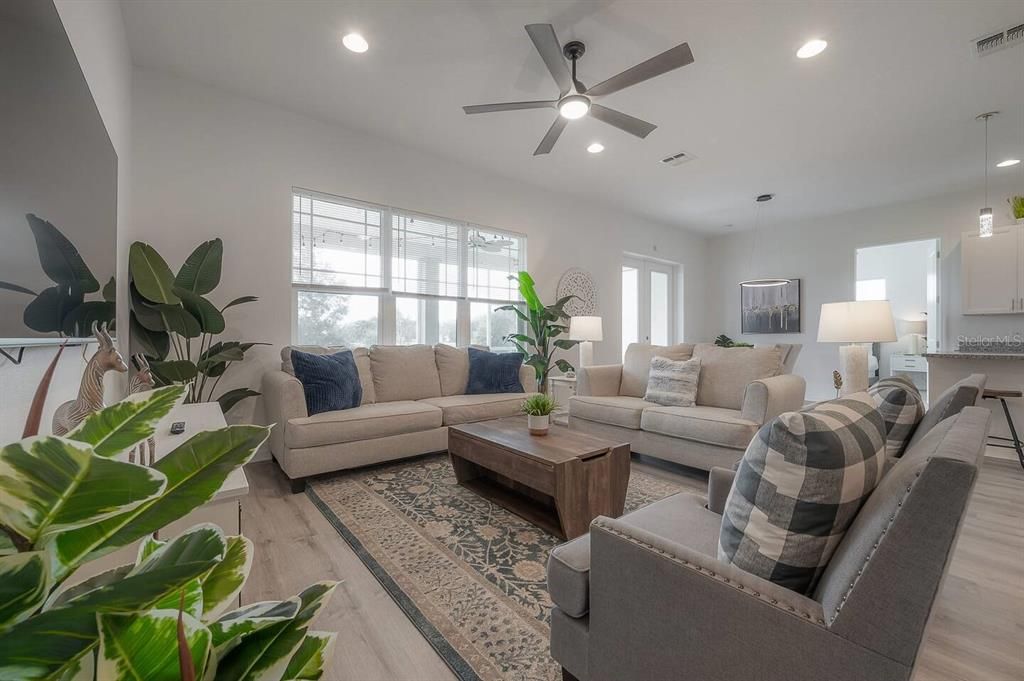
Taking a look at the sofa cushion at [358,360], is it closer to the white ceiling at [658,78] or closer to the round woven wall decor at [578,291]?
the white ceiling at [658,78]

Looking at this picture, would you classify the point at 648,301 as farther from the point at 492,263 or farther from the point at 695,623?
the point at 695,623

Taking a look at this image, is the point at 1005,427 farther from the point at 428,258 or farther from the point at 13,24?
the point at 13,24

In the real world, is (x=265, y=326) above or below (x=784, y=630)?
above

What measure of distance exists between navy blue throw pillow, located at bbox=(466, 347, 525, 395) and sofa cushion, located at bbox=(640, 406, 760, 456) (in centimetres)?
136

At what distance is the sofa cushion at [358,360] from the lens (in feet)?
10.7

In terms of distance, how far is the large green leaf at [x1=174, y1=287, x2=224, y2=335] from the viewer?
2732 mm

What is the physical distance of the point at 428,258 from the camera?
14.4 ft

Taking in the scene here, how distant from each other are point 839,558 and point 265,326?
147 inches

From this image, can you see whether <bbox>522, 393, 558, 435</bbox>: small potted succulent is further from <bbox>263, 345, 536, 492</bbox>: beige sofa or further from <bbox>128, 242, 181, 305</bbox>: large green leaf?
<bbox>128, 242, 181, 305</bbox>: large green leaf

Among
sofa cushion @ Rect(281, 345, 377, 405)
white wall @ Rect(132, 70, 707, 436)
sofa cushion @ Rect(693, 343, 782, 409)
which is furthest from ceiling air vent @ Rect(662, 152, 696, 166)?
sofa cushion @ Rect(281, 345, 377, 405)

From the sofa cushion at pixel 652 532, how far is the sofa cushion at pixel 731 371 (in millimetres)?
1953

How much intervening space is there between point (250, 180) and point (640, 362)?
3.58 m

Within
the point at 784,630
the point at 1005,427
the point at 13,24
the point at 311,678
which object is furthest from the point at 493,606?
the point at 1005,427

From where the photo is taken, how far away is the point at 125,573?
1.31 ft
